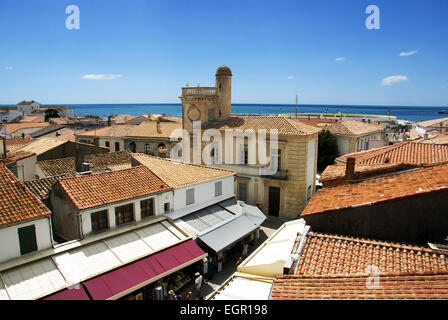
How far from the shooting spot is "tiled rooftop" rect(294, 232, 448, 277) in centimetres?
792

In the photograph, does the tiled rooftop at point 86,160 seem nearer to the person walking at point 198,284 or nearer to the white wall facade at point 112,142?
the person walking at point 198,284

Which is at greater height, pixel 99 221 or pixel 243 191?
pixel 99 221

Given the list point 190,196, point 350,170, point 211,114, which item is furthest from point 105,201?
point 211,114

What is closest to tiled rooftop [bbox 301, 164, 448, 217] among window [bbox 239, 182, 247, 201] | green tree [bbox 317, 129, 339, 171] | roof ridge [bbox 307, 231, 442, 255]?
roof ridge [bbox 307, 231, 442, 255]

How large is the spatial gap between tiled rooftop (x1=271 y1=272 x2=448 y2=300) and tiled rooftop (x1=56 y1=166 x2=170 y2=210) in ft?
30.8

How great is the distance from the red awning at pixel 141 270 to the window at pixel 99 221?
111 inches

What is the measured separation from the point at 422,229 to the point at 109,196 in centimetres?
1294

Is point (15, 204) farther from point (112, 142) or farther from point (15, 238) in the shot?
point (112, 142)

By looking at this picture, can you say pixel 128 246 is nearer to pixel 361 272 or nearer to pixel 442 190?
pixel 361 272

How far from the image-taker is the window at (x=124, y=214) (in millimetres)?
14828

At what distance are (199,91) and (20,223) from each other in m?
19.8

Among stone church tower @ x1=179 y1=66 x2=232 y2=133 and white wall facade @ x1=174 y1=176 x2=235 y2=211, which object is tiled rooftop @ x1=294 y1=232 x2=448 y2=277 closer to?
white wall facade @ x1=174 y1=176 x2=235 y2=211

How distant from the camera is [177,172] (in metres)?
19.3

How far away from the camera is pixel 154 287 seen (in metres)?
13.0
